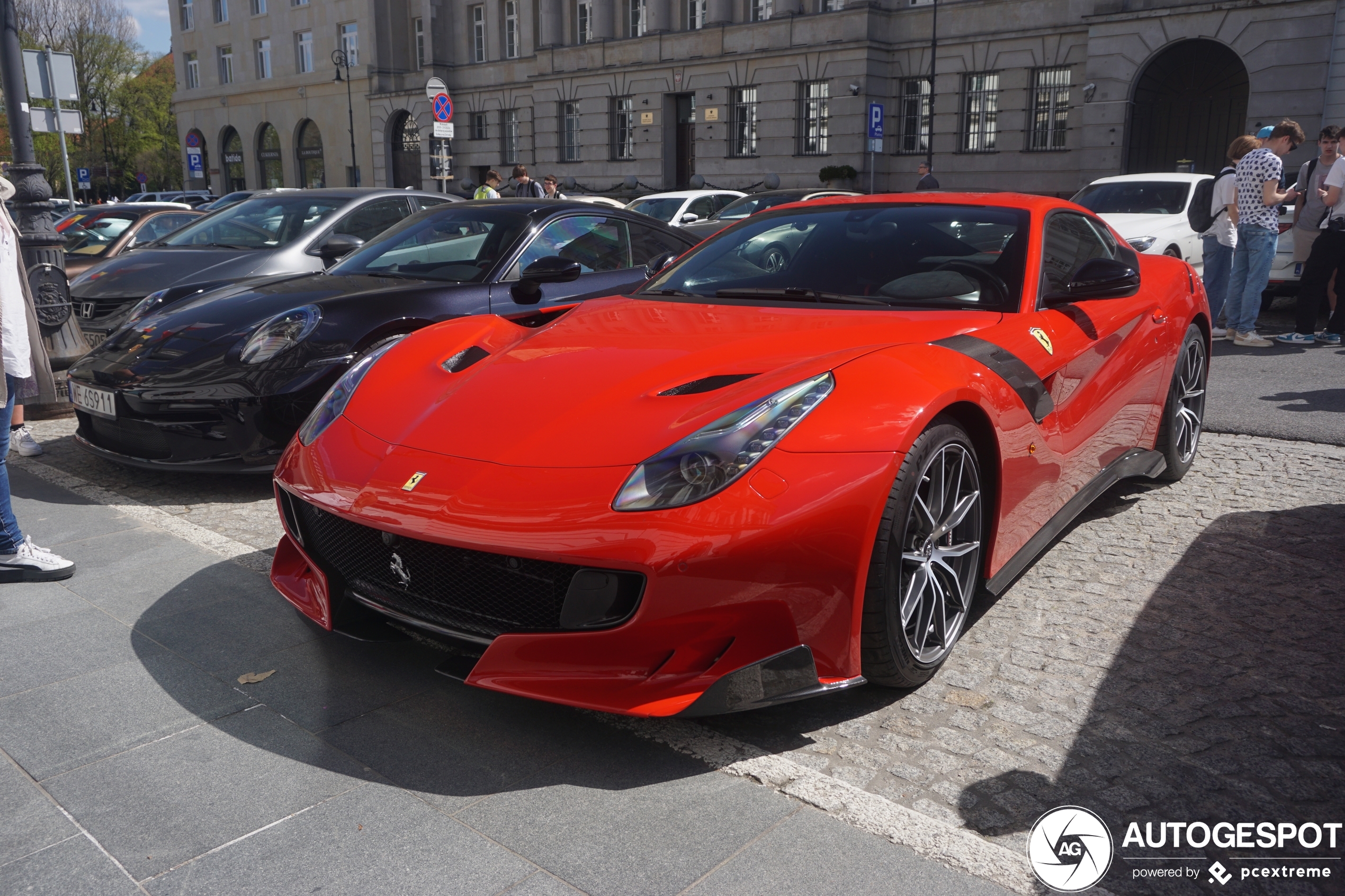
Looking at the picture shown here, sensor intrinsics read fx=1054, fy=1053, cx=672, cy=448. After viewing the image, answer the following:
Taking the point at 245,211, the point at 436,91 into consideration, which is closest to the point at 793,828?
the point at 245,211

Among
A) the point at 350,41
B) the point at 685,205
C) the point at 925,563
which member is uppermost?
the point at 350,41

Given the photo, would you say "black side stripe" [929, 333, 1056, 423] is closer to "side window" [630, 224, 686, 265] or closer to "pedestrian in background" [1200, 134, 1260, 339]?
"side window" [630, 224, 686, 265]

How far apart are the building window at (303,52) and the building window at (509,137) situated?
13758 millimetres

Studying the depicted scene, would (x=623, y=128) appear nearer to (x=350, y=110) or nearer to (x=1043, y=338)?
(x=350, y=110)

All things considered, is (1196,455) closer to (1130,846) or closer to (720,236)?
(720,236)

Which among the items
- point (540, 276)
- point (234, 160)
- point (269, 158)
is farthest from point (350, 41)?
point (540, 276)

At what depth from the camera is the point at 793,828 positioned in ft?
7.52

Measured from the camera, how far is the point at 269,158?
175 ft

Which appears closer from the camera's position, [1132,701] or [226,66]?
[1132,701]

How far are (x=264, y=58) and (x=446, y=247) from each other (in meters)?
53.6

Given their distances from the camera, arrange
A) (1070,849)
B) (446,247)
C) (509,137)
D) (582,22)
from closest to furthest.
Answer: (1070,849)
(446,247)
(582,22)
(509,137)

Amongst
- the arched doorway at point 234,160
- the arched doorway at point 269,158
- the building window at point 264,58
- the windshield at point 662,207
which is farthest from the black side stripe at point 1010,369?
the arched doorway at point 234,160

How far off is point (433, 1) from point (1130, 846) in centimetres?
4704

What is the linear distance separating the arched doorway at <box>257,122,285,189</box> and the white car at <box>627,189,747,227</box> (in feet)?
135
